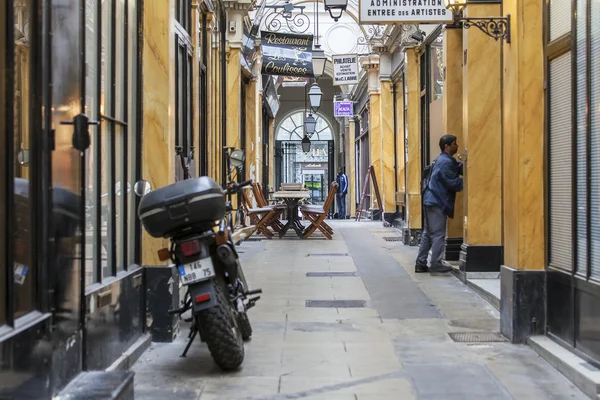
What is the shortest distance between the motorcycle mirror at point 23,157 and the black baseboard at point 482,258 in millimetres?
6704

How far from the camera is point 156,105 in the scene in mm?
6336

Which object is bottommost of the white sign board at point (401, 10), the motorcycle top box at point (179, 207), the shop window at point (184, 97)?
the motorcycle top box at point (179, 207)

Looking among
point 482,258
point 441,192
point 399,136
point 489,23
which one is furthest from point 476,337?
point 399,136

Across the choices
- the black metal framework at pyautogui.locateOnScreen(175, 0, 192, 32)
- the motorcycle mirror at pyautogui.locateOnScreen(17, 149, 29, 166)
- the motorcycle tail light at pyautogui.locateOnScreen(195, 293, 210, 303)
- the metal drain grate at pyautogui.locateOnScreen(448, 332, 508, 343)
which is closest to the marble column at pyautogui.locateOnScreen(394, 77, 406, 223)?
the black metal framework at pyautogui.locateOnScreen(175, 0, 192, 32)

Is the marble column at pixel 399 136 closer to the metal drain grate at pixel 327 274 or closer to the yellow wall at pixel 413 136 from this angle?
the yellow wall at pixel 413 136

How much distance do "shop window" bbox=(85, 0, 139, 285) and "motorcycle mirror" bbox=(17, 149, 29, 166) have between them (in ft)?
3.60

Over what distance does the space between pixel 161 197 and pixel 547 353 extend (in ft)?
9.75

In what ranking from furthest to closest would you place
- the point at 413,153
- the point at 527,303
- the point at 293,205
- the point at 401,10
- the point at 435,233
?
1. the point at 293,205
2. the point at 413,153
3. the point at 435,233
4. the point at 401,10
5. the point at 527,303

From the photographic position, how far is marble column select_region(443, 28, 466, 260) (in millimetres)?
10969

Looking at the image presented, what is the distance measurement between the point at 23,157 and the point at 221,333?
200 cm

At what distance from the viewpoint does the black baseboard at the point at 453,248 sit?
11.1 metres

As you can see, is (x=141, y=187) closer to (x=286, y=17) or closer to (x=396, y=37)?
(x=396, y=37)

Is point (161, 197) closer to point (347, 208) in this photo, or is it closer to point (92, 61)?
point (92, 61)

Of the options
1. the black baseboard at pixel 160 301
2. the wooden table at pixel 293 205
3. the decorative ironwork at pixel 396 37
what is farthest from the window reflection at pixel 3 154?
the wooden table at pixel 293 205
